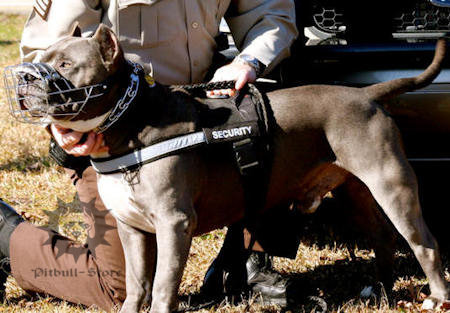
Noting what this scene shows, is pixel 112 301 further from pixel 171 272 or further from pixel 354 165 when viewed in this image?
pixel 354 165

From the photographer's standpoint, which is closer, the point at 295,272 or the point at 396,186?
the point at 396,186

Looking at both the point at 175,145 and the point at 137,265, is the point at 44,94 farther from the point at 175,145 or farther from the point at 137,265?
the point at 137,265

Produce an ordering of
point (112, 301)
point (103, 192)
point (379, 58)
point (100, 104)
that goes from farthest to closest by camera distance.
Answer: point (379, 58) < point (112, 301) < point (103, 192) < point (100, 104)

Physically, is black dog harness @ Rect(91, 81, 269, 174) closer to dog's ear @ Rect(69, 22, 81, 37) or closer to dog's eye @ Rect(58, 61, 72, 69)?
dog's eye @ Rect(58, 61, 72, 69)

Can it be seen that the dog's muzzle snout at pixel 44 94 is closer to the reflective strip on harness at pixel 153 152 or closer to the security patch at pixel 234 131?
the reflective strip on harness at pixel 153 152

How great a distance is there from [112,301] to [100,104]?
1.27m

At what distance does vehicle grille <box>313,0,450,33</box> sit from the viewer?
13.3 feet

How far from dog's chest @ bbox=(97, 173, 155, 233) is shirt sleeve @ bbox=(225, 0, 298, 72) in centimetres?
101

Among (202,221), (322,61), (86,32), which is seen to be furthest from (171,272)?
(322,61)

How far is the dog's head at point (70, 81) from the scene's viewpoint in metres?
2.59

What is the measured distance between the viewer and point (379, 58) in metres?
3.77

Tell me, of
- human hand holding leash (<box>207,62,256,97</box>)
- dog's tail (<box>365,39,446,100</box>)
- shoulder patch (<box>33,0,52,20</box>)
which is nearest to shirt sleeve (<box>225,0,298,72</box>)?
human hand holding leash (<box>207,62,256,97</box>)

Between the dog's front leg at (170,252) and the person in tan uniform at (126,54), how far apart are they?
2.11 ft

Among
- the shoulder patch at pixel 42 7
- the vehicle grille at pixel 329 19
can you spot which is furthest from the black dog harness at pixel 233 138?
the vehicle grille at pixel 329 19
